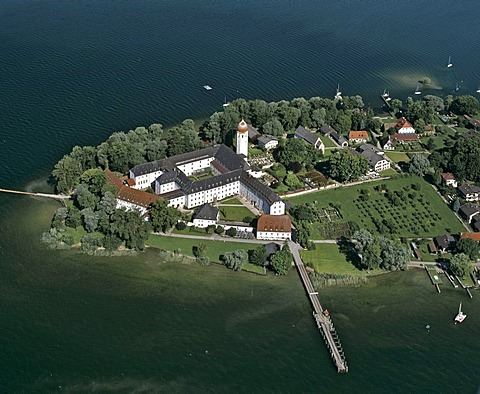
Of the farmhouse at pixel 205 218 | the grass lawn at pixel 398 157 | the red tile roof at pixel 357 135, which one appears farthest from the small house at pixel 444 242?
the red tile roof at pixel 357 135

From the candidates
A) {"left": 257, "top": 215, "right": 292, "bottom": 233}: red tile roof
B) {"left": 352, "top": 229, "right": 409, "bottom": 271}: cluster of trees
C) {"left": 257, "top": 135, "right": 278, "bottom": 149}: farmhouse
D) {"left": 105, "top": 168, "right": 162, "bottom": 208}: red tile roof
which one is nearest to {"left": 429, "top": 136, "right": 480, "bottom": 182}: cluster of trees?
{"left": 352, "top": 229, "right": 409, "bottom": 271}: cluster of trees

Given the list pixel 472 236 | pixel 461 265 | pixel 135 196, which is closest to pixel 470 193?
pixel 472 236

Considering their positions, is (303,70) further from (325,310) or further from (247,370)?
(247,370)

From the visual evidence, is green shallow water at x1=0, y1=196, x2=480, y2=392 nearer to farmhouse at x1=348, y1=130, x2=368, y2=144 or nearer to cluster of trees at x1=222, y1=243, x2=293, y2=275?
cluster of trees at x1=222, y1=243, x2=293, y2=275

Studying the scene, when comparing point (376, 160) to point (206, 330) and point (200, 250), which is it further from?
point (206, 330)

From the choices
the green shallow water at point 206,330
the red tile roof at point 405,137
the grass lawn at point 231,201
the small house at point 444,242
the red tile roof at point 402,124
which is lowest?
the green shallow water at point 206,330

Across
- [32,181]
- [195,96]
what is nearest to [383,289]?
[32,181]

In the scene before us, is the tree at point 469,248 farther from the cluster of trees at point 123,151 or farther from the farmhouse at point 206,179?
the cluster of trees at point 123,151
